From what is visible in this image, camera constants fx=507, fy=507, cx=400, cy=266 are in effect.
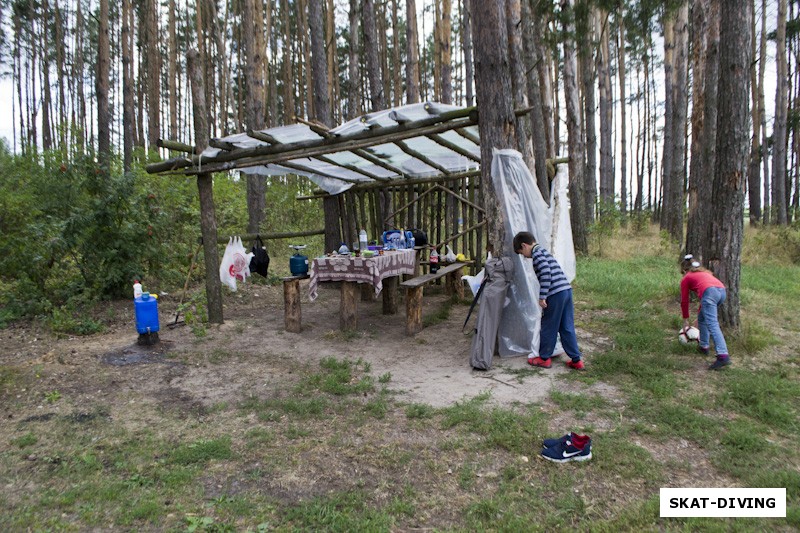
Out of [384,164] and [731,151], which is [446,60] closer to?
[384,164]

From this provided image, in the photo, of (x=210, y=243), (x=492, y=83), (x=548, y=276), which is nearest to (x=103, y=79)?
(x=210, y=243)

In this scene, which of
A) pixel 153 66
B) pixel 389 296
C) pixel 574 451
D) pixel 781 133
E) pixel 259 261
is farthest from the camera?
pixel 153 66

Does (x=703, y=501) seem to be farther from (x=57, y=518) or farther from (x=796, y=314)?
(x=796, y=314)

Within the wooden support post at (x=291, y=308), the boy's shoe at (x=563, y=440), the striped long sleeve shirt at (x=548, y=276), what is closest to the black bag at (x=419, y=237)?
the wooden support post at (x=291, y=308)

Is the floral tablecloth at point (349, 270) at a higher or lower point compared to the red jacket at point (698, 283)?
A: higher

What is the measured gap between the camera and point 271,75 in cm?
Result: 2189

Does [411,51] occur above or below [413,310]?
above

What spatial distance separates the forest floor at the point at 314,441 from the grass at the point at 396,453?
0.01m

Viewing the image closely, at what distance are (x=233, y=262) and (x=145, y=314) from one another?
169cm

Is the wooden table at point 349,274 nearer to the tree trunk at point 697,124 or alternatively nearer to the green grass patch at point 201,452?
the green grass patch at point 201,452

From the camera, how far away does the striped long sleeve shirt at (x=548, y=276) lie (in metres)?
5.00

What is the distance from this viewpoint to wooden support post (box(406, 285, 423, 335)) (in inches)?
264

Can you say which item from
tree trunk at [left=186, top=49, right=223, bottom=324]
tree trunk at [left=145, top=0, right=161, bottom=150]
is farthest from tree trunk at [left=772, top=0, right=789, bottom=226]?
tree trunk at [left=145, top=0, right=161, bottom=150]

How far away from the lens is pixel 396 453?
346 centimetres
